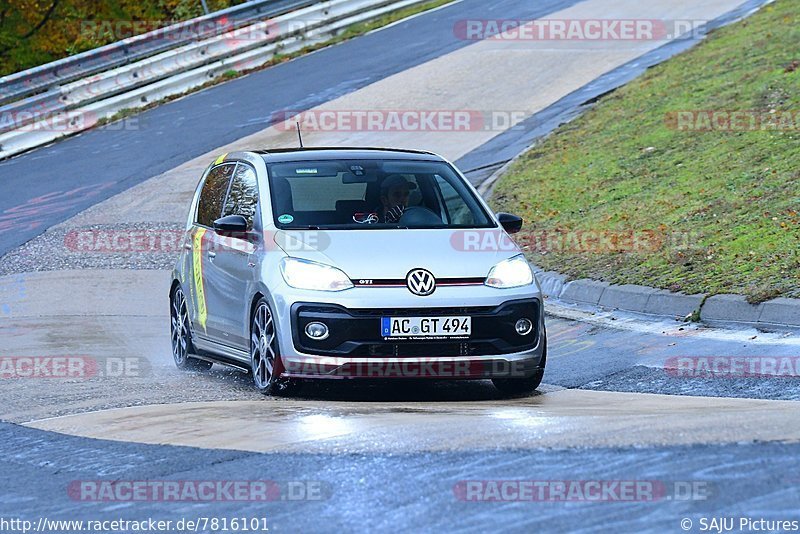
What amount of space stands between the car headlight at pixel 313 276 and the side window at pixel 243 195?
3.27 feet

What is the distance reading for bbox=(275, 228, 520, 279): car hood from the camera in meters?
8.70

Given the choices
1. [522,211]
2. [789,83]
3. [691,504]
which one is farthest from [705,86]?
[691,504]

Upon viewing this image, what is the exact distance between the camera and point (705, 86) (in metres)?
A: 20.0

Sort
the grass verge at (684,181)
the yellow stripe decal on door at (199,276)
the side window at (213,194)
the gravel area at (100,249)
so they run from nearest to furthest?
the yellow stripe decal on door at (199,276)
the side window at (213,194)
the grass verge at (684,181)
the gravel area at (100,249)

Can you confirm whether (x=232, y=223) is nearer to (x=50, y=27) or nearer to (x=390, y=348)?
(x=390, y=348)

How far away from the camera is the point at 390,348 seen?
858cm

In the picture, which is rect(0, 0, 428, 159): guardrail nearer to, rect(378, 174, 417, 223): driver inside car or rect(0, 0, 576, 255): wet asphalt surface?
rect(0, 0, 576, 255): wet asphalt surface

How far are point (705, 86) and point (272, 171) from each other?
11.4 meters

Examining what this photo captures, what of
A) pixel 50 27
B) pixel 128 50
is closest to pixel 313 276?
pixel 128 50

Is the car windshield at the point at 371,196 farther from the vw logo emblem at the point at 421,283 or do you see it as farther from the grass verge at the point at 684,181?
the grass verge at the point at 684,181

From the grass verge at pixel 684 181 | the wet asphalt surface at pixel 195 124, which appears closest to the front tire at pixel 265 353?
the grass verge at pixel 684 181

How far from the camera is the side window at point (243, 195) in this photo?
9930 millimetres

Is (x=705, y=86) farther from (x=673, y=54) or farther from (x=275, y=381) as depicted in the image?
(x=275, y=381)

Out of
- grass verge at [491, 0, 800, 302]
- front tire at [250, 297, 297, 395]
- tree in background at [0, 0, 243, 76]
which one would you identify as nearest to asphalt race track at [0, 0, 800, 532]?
front tire at [250, 297, 297, 395]
